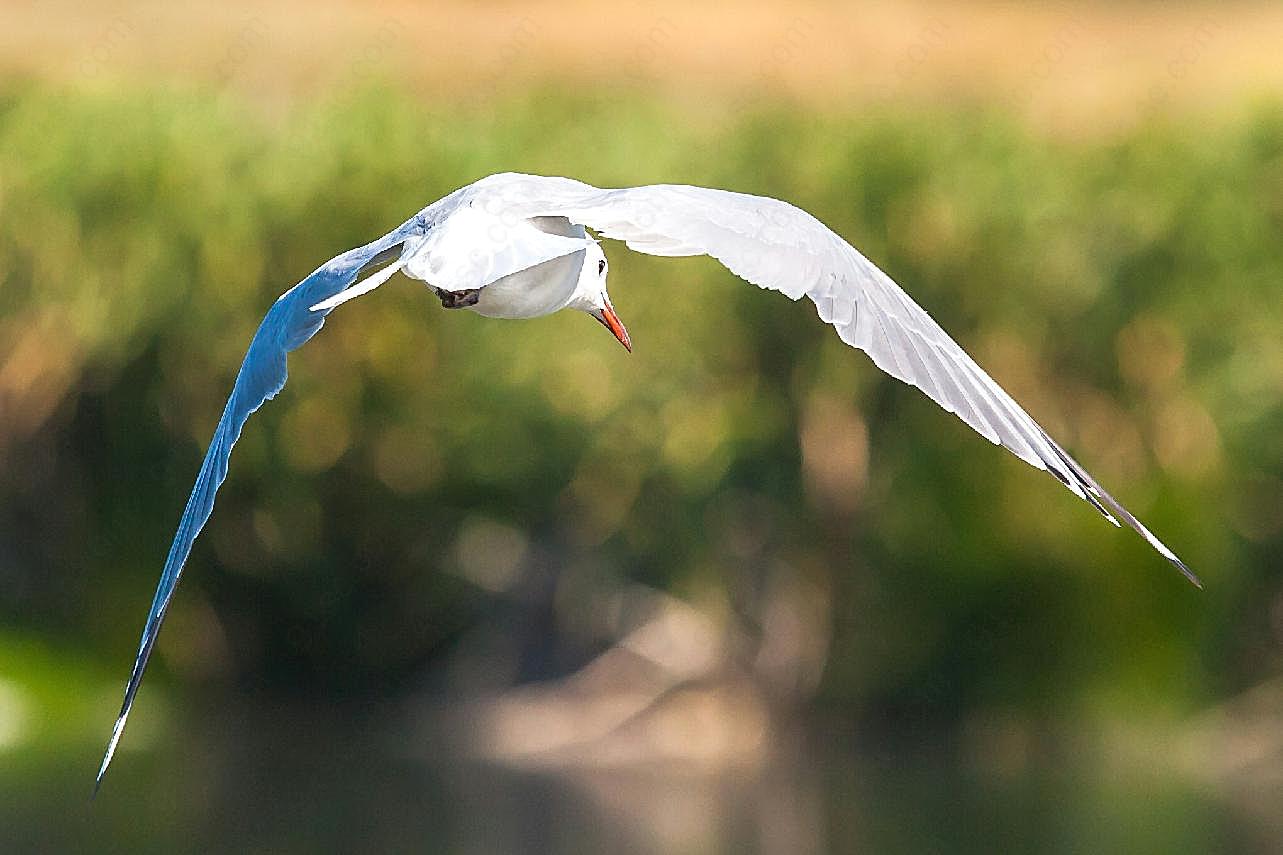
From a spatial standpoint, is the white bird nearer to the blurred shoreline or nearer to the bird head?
the bird head

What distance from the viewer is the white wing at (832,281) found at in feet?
13.1

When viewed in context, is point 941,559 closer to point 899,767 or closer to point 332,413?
point 899,767

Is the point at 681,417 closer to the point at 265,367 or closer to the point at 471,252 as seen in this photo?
the point at 265,367

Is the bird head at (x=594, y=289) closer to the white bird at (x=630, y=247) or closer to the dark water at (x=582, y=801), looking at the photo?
the white bird at (x=630, y=247)

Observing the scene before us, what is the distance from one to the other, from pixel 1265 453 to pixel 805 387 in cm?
211

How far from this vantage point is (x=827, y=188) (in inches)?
426

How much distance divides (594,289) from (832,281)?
0.90 meters

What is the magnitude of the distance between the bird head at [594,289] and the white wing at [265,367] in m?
0.41

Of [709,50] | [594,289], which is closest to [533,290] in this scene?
[594,289]

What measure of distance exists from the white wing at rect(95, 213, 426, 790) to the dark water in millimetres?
4508

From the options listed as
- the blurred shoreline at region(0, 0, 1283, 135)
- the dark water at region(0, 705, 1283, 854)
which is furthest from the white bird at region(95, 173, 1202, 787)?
the blurred shoreline at region(0, 0, 1283, 135)

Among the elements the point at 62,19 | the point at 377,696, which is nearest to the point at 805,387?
the point at 377,696

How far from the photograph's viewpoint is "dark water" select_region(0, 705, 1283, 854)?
364 inches

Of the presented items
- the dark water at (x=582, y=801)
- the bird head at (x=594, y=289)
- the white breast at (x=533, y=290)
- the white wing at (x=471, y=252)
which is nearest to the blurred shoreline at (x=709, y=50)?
the dark water at (x=582, y=801)
